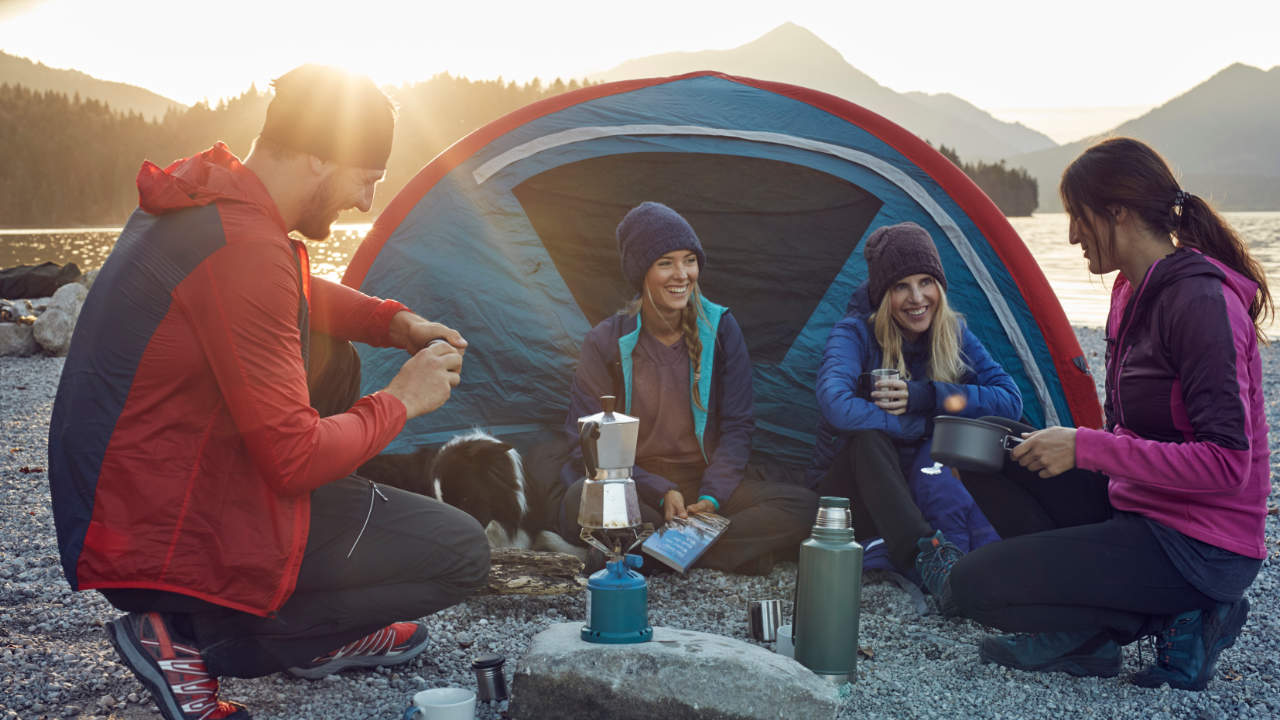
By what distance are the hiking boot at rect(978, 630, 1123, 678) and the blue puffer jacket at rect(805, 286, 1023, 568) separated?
667mm

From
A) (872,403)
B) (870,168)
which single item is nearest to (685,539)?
(872,403)

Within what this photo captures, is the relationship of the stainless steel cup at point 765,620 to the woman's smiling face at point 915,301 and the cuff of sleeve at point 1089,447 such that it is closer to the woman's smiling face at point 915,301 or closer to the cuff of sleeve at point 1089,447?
the cuff of sleeve at point 1089,447

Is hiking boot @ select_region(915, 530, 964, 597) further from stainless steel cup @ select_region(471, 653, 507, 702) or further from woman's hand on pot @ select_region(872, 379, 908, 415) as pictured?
stainless steel cup @ select_region(471, 653, 507, 702)

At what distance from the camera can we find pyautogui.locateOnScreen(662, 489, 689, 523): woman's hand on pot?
3.35 metres

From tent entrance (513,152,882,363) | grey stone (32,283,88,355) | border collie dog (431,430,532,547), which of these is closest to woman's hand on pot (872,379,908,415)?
tent entrance (513,152,882,363)

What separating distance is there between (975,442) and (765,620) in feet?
2.74

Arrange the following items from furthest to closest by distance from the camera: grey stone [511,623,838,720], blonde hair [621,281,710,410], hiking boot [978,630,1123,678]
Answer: blonde hair [621,281,710,410] → hiking boot [978,630,1123,678] → grey stone [511,623,838,720]

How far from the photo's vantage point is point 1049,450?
94.0 inches

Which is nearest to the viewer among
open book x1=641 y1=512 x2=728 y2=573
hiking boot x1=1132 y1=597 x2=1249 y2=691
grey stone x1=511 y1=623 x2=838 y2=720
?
grey stone x1=511 y1=623 x2=838 y2=720

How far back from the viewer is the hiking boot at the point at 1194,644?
2410 mm

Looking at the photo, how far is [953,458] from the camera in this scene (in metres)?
Answer: 2.60

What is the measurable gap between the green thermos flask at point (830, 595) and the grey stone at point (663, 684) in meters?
0.35

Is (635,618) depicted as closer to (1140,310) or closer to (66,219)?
(1140,310)

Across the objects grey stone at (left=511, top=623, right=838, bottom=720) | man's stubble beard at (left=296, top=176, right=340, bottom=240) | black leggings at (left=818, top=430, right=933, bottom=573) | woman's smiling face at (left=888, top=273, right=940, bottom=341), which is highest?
man's stubble beard at (left=296, top=176, right=340, bottom=240)
